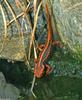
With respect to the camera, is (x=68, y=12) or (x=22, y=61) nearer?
(x=68, y=12)

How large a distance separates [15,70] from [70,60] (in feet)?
2.12

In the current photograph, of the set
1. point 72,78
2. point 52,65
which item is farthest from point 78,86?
point 52,65

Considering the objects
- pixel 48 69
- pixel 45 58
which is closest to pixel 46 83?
pixel 48 69

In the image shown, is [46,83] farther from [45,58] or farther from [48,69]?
[45,58]

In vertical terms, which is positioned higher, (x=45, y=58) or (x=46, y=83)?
(x=45, y=58)

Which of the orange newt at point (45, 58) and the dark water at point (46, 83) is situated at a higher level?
the orange newt at point (45, 58)

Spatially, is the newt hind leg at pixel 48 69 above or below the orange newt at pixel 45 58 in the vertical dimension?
below

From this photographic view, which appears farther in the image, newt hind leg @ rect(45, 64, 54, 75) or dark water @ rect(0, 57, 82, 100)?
newt hind leg @ rect(45, 64, 54, 75)

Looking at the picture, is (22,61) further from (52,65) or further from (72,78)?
(72,78)

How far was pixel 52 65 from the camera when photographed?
12.7 feet

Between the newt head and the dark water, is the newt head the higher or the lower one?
the higher one

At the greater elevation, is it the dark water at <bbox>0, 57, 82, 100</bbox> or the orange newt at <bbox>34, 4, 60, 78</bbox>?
the orange newt at <bbox>34, 4, 60, 78</bbox>

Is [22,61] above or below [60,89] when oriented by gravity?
above

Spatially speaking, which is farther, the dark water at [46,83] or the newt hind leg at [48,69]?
the newt hind leg at [48,69]
